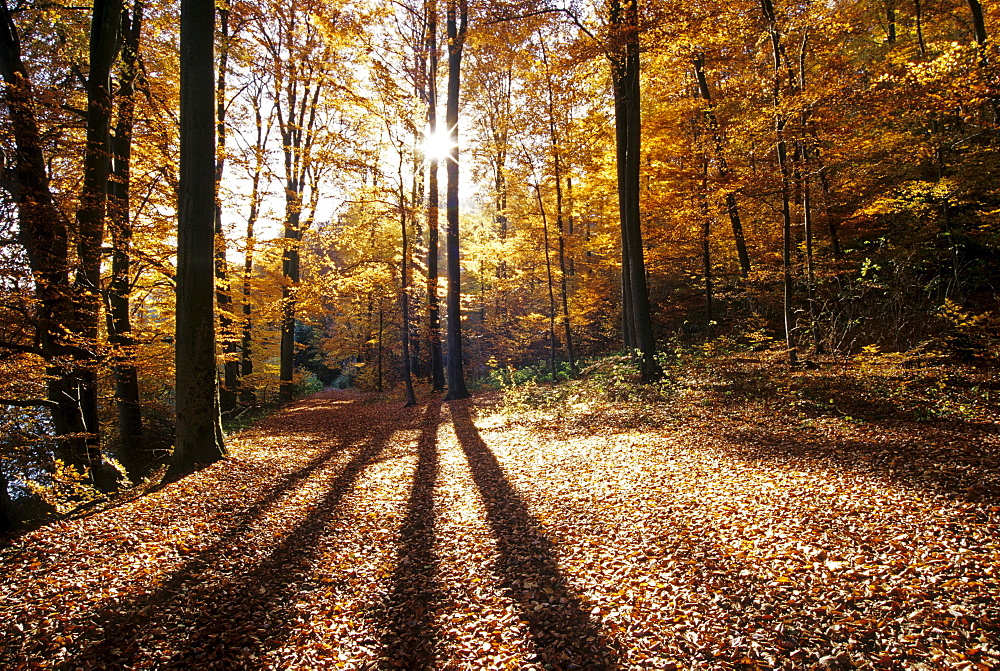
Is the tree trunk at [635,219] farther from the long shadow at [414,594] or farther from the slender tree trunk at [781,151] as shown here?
the long shadow at [414,594]

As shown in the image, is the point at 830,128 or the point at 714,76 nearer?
the point at 830,128

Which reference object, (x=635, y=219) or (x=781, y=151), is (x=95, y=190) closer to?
(x=635, y=219)

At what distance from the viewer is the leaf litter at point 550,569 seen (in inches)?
110

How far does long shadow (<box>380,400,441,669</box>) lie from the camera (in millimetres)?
2990

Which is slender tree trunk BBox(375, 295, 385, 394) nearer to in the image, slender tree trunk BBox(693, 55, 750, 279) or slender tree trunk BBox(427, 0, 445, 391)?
slender tree trunk BBox(427, 0, 445, 391)

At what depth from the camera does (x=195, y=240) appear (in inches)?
245

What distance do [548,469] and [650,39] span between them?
8.31 meters

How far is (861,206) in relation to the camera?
1317 cm

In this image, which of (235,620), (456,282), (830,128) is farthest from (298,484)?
(830,128)

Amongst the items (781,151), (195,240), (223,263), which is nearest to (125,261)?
(223,263)

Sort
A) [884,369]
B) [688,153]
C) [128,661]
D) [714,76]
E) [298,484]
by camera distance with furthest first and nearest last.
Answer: [714,76] < [688,153] < [884,369] < [298,484] < [128,661]

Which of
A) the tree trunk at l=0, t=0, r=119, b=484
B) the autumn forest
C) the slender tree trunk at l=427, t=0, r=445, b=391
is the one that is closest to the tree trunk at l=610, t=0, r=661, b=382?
the autumn forest

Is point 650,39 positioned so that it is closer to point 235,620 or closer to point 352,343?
point 235,620

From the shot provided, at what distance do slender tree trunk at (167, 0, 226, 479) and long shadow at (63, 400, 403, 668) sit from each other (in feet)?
8.57
